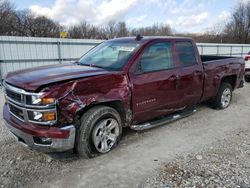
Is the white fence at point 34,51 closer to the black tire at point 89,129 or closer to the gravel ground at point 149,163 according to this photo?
the gravel ground at point 149,163

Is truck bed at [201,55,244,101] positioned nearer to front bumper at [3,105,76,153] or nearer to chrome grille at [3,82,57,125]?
front bumper at [3,105,76,153]

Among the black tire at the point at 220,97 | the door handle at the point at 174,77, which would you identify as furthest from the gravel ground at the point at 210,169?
the black tire at the point at 220,97

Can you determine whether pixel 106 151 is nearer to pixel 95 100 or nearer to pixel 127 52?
pixel 95 100

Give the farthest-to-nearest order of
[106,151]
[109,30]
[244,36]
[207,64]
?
[109,30], [244,36], [207,64], [106,151]

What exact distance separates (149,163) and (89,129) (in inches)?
40.6

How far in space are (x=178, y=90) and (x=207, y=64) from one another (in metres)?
1.27

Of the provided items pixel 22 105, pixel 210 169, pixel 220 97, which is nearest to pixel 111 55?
pixel 22 105

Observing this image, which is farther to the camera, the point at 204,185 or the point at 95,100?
the point at 95,100

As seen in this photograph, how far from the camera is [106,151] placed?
12.3ft

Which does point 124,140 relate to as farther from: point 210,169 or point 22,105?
point 22,105

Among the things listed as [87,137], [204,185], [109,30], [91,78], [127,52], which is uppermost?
[109,30]

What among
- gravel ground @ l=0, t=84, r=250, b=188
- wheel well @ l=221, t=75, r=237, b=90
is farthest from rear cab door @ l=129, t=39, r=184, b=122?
wheel well @ l=221, t=75, r=237, b=90

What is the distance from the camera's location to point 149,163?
3.48 m

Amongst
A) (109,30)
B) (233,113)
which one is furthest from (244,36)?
(233,113)
